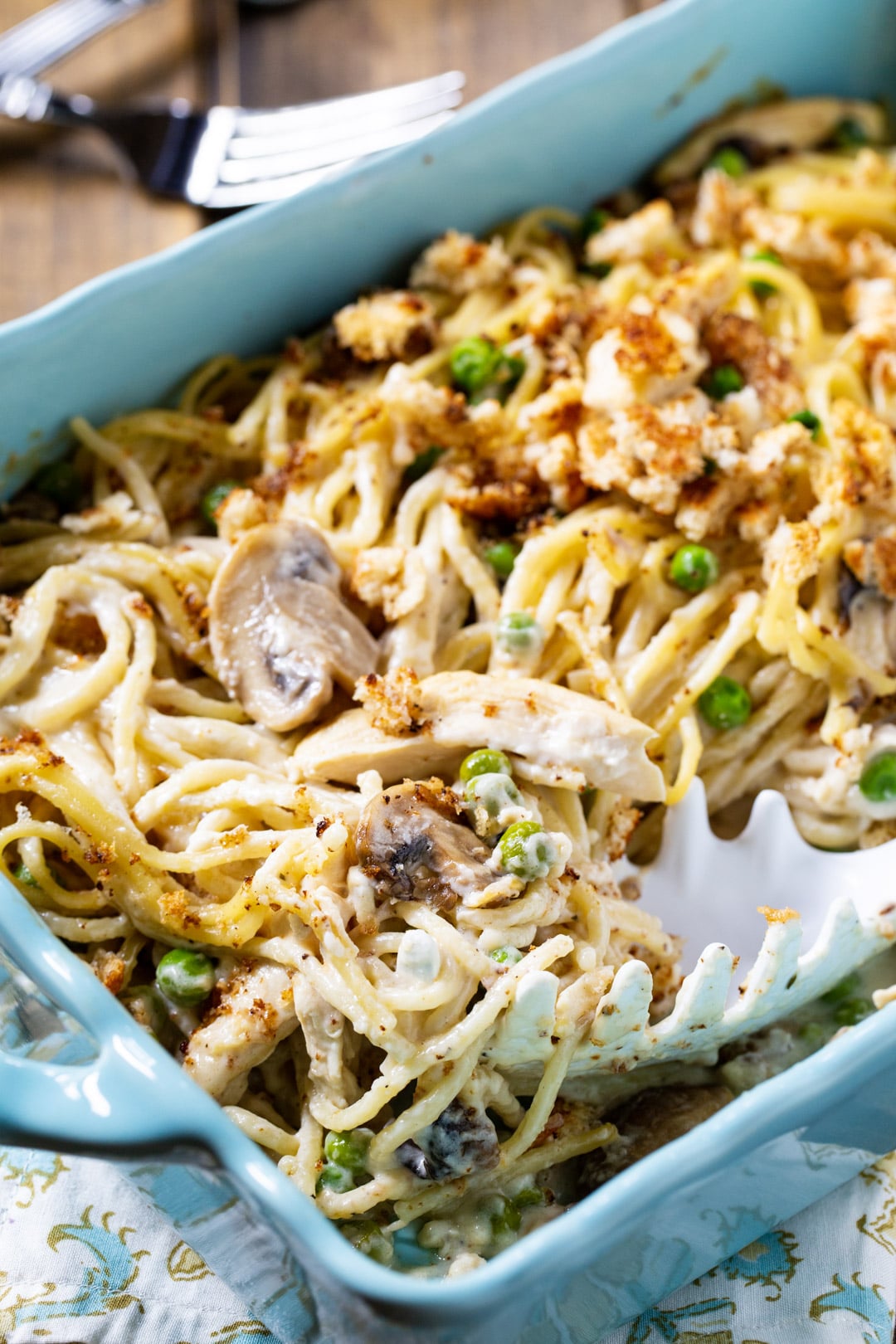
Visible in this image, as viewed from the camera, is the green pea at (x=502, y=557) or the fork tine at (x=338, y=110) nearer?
the green pea at (x=502, y=557)

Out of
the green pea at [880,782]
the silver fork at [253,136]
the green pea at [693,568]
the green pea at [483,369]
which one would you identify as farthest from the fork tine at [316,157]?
the green pea at [880,782]

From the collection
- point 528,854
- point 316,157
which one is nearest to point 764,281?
point 316,157

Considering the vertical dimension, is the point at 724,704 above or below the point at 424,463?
below

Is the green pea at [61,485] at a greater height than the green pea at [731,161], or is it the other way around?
the green pea at [61,485]

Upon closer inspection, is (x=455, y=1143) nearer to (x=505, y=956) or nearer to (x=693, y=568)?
(x=505, y=956)

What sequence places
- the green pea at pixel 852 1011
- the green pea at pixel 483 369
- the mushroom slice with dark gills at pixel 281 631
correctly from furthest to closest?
the green pea at pixel 483 369 → the green pea at pixel 852 1011 → the mushroom slice with dark gills at pixel 281 631

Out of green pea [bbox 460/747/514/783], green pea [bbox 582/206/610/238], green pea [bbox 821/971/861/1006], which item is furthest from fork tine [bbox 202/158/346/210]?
green pea [bbox 821/971/861/1006]

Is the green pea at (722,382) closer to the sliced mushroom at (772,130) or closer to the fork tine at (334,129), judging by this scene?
the sliced mushroom at (772,130)

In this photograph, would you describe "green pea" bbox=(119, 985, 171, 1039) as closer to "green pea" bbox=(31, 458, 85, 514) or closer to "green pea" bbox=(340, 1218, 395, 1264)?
"green pea" bbox=(340, 1218, 395, 1264)

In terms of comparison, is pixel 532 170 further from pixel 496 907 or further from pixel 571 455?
pixel 496 907
